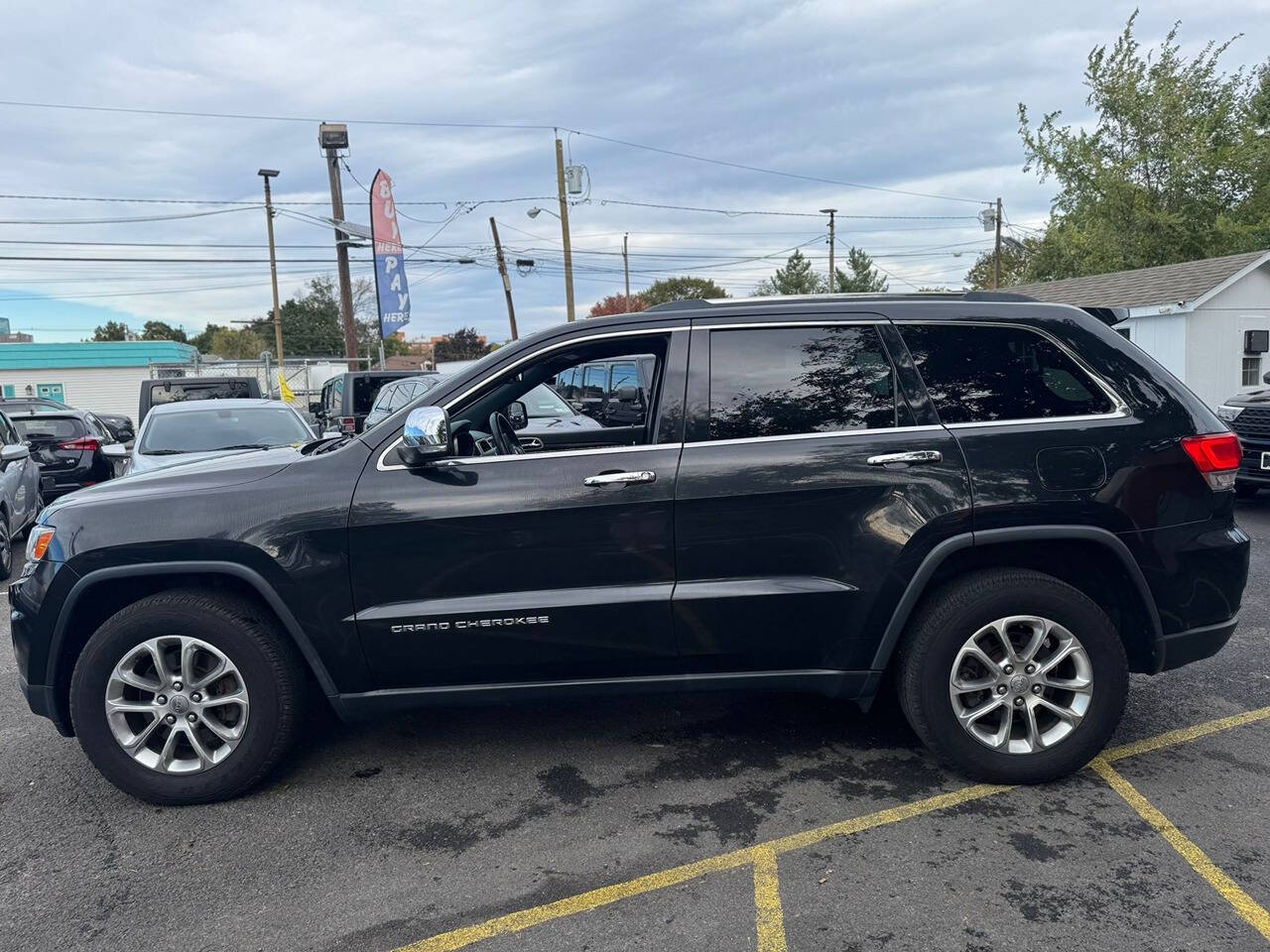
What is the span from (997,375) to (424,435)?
89.4 inches

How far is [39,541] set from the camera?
3705 millimetres

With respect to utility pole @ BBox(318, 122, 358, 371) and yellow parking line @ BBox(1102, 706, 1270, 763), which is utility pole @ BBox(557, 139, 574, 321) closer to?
utility pole @ BBox(318, 122, 358, 371)

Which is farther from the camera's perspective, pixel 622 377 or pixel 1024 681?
pixel 622 377

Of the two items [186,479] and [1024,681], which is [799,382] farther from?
[186,479]

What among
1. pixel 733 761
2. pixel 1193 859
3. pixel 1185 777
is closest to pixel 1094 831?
pixel 1193 859

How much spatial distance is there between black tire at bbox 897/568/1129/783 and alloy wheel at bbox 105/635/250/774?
105 inches

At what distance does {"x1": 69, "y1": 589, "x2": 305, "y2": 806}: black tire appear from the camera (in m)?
3.55

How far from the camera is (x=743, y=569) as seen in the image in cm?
355

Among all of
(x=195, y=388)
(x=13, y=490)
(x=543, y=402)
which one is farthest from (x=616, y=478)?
(x=195, y=388)

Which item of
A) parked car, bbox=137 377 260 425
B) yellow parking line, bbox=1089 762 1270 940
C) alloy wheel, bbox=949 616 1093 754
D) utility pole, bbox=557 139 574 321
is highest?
utility pole, bbox=557 139 574 321

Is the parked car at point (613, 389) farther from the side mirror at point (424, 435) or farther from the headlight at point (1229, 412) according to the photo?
the headlight at point (1229, 412)

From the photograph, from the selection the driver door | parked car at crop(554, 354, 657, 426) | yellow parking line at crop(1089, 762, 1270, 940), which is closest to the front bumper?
yellow parking line at crop(1089, 762, 1270, 940)

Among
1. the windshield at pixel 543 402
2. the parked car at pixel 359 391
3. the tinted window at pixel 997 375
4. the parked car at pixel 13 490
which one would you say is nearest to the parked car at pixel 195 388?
the parked car at pixel 359 391

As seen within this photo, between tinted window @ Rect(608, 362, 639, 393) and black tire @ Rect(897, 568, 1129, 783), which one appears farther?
tinted window @ Rect(608, 362, 639, 393)
